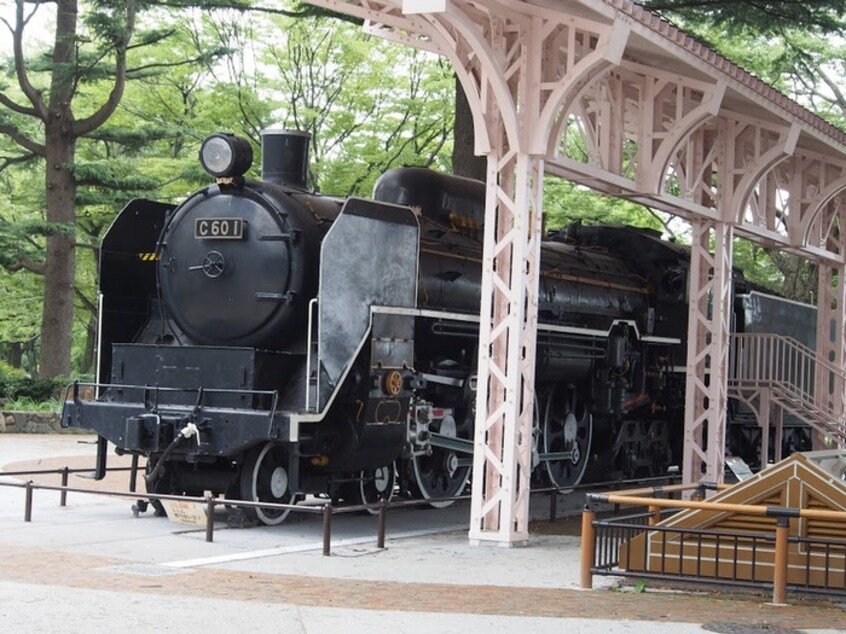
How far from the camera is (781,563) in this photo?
9.89 meters

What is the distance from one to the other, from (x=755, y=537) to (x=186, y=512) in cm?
581

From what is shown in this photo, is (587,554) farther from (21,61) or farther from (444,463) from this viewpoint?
(21,61)

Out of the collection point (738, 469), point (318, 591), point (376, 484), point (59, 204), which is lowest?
point (318, 591)

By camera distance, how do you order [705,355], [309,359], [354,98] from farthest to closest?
[354,98], [705,355], [309,359]

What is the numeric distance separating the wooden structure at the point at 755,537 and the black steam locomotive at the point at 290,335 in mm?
4160

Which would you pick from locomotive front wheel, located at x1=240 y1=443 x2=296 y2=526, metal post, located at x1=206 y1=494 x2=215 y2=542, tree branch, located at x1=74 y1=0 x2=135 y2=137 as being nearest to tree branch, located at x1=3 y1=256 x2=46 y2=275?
tree branch, located at x1=74 y1=0 x2=135 y2=137

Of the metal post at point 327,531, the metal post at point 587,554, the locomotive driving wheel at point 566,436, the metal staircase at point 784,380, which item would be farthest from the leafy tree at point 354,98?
the metal post at point 587,554

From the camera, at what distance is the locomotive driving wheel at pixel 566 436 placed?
18447mm

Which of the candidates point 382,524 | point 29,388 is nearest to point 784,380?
point 382,524

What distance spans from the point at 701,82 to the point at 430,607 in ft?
28.0

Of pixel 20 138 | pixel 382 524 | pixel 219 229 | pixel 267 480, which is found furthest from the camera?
pixel 20 138

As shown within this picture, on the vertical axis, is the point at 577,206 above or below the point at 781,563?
above

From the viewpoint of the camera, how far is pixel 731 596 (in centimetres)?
1032

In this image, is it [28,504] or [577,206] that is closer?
[28,504]
